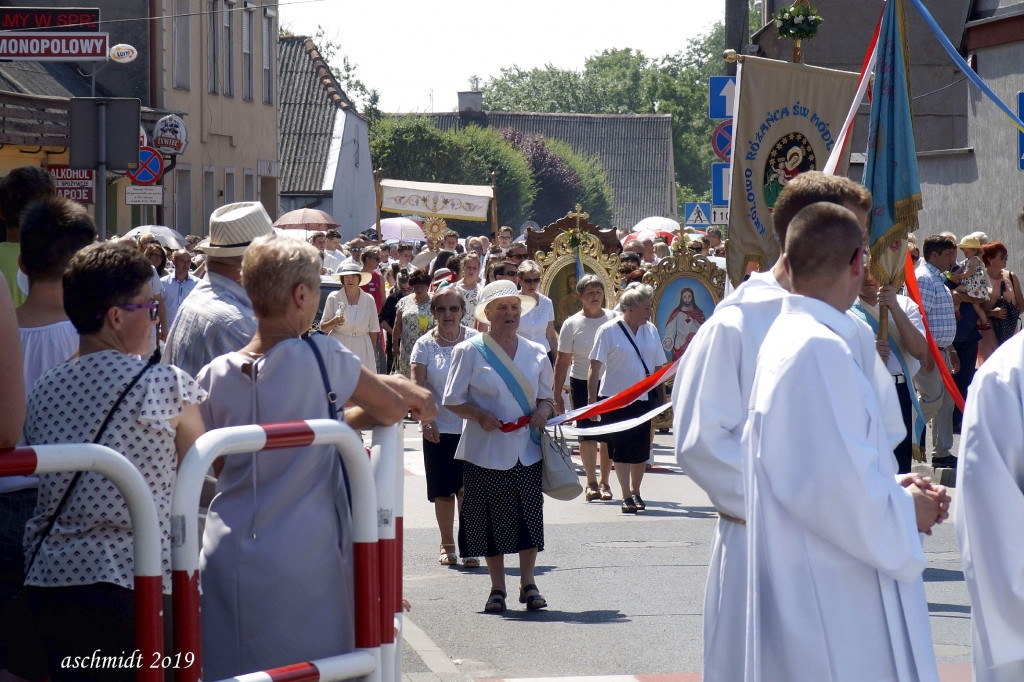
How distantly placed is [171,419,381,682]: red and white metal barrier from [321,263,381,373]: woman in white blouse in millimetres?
11770

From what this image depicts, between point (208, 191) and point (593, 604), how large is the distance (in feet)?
83.5

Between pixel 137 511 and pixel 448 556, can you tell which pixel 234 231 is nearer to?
pixel 137 511

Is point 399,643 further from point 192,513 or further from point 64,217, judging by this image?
point 64,217

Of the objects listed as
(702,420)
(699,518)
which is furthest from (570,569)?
(702,420)

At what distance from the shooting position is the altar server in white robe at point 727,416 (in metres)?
4.17

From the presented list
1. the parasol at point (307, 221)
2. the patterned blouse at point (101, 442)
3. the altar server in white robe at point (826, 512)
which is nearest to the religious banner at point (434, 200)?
the parasol at point (307, 221)

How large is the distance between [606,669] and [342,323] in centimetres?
944

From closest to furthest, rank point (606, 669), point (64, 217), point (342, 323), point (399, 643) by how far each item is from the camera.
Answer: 1. point (399, 643)
2. point (64, 217)
3. point (606, 669)
4. point (342, 323)

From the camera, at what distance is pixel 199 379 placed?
4.15m

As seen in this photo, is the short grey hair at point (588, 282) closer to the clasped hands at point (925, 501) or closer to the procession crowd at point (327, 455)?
the procession crowd at point (327, 455)

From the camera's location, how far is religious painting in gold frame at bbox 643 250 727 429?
16594mm

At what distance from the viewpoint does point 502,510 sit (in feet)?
26.4

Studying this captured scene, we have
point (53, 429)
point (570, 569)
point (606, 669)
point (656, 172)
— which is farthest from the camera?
point (656, 172)

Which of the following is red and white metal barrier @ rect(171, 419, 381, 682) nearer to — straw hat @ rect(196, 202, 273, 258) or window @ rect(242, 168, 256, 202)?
straw hat @ rect(196, 202, 273, 258)
